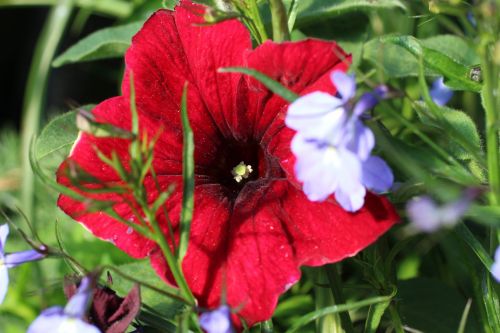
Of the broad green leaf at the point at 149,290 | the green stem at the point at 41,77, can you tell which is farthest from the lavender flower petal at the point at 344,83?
the green stem at the point at 41,77

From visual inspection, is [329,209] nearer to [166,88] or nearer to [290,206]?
[290,206]

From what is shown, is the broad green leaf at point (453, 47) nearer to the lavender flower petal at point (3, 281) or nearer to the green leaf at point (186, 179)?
the green leaf at point (186, 179)

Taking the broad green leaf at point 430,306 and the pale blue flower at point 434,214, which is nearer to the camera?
the pale blue flower at point 434,214

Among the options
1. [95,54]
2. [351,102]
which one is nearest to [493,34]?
[351,102]

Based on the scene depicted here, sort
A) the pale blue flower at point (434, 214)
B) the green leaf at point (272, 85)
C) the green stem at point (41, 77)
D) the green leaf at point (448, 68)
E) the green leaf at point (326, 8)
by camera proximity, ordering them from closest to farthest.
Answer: the pale blue flower at point (434, 214) < the green leaf at point (272, 85) < the green leaf at point (448, 68) < the green leaf at point (326, 8) < the green stem at point (41, 77)

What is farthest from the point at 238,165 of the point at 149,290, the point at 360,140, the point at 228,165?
the point at 360,140

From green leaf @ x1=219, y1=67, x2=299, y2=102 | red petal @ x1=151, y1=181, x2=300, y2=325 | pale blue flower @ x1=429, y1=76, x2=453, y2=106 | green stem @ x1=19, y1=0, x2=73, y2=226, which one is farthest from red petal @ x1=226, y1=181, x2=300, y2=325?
green stem @ x1=19, y1=0, x2=73, y2=226
